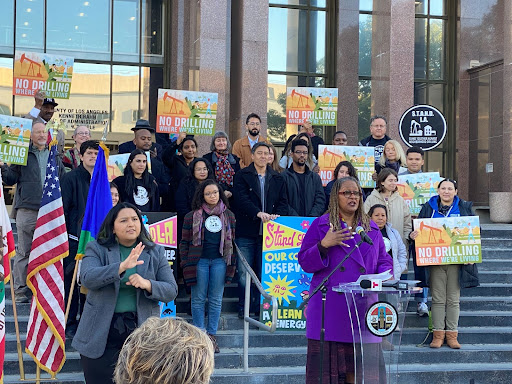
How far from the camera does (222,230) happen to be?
32.0 feet

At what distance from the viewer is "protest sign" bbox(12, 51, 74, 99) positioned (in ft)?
40.5

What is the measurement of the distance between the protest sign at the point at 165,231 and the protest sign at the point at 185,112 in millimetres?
2810

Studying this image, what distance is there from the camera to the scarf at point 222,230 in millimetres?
9688

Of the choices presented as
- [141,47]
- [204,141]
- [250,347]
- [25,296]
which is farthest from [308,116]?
[141,47]

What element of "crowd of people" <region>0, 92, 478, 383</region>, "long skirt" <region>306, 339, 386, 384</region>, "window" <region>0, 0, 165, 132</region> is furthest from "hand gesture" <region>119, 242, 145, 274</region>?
"window" <region>0, 0, 165, 132</region>

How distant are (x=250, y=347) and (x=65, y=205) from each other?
2.79 m

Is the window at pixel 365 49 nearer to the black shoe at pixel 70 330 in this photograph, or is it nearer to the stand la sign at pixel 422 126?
the stand la sign at pixel 422 126

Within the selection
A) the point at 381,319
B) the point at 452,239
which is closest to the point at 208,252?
the point at 452,239

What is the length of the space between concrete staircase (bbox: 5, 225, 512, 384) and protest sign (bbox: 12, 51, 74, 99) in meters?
3.59

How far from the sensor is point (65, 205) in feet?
31.1

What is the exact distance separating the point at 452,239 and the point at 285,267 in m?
2.08

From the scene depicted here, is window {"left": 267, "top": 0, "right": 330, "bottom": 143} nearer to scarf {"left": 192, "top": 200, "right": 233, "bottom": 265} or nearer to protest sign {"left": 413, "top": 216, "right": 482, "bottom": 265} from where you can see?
protest sign {"left": 413, "top": 216, "right": 482, "bottom": 265}

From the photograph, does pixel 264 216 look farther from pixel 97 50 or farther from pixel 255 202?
pixel 97 50

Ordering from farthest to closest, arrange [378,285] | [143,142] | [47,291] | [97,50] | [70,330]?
[97,50] < [143,142] < [70,330] < [47,291] < [378,285]
